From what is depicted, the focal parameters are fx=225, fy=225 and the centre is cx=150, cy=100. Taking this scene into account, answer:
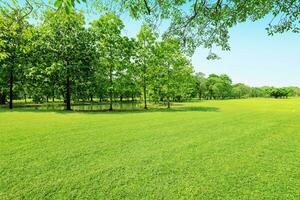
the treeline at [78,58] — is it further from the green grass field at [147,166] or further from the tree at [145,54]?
the green grass field at [147,166]

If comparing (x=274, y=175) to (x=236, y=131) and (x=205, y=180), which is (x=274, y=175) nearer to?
(x=205, y=180)

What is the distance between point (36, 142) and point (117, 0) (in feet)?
22.7

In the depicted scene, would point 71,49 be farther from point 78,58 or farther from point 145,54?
point 145,54

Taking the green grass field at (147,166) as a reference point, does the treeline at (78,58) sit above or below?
above

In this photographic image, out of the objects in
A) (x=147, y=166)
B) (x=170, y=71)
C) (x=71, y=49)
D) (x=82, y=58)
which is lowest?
(x=147, y=166)

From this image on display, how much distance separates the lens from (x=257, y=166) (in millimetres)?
7148

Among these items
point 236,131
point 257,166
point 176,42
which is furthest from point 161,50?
point 257,166

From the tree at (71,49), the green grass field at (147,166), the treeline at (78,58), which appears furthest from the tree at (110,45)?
the green grass field at (147,166)

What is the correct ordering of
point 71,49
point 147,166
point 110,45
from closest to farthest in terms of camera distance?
point 147,166 < point 71,49 < point 110,45

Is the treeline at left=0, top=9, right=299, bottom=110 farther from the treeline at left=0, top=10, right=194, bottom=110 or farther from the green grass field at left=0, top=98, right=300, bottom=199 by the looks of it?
the green grass field at left=0, top=98, right=300, bottom=199

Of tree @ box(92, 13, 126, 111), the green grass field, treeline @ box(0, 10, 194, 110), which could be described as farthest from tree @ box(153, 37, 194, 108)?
the green grass field

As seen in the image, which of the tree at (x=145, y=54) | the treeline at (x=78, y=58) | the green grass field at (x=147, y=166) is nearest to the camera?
the green grass field at (x=147, y=166)

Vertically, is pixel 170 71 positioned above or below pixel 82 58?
below

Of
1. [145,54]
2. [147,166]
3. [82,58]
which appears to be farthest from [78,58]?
[147,166]
